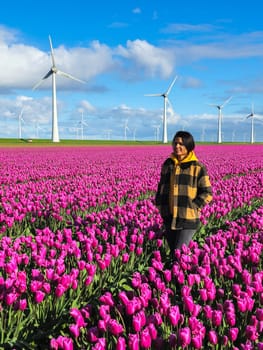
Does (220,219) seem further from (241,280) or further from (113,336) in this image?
(113,336)

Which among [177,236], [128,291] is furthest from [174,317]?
[177,236]

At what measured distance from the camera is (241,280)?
530cm

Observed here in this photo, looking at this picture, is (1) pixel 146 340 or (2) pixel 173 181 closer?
(1) pixel 146 340

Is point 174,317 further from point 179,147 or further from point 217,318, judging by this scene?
point 179,147

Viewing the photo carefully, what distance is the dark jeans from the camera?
6.25 m

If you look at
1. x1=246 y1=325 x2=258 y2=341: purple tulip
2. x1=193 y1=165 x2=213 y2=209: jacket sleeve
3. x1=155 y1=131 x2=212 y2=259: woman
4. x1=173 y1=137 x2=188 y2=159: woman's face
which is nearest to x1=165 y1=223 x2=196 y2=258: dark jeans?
x1=155 y1=131 x2=212 y2=259: woman

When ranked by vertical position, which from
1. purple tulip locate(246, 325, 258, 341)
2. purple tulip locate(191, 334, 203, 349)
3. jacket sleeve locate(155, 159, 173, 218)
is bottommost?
purple tulip locate(246, 325, 258, 341)

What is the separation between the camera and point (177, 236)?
634cm

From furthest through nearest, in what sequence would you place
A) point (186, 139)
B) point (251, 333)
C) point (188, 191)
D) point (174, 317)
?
point (188, 191)
point (186, 139)
point (174, 317)
point (251, 333)

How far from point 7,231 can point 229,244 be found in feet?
14.0

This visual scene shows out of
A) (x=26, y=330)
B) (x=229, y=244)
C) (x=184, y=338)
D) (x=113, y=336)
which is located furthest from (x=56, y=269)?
(x=229, y=244)

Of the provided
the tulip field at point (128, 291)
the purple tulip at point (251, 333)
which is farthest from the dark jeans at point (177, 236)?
the purple tulip at point (251, 333)

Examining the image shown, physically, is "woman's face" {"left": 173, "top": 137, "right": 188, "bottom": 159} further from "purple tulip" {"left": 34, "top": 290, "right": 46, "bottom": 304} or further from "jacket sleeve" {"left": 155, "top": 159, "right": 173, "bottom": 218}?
"purple tulip" {"left": 34, "top": 290, "right": 46, "bottom": 304}

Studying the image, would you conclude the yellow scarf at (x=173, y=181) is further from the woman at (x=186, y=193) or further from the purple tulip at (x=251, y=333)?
the purple tulip at (x=251, y=333)
